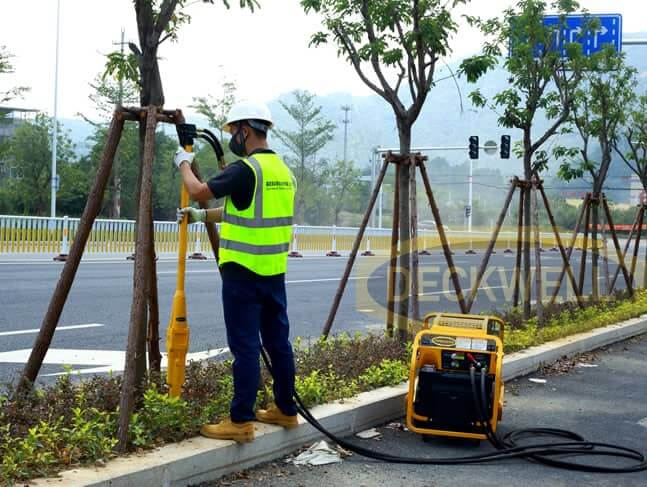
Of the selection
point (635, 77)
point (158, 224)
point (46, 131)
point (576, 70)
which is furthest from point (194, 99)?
point (576, 70)

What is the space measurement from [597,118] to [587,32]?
3.02 meters

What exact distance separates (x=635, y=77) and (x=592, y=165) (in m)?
3.62

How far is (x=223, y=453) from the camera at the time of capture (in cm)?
483

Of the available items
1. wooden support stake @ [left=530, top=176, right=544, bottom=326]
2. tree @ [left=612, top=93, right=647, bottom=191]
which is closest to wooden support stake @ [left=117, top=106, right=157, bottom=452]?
wooden support stake @ [left=530, top=176, right=544, bottom=326]

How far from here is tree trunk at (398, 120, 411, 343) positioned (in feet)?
27.9

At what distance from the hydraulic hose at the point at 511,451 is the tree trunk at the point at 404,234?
249 cm

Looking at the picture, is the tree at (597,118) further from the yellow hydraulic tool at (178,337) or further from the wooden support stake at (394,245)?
the yellow hydraulic tool at (178,337)

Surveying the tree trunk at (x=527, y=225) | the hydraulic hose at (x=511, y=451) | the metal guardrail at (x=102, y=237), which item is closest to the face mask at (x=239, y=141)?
the hydraulic hose at (x=511, y=451)

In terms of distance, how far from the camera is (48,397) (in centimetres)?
530

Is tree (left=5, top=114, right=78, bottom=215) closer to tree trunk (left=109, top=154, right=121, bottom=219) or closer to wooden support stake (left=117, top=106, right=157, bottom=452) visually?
tree trunk (left=109, top=154, right=121, bottom=219)

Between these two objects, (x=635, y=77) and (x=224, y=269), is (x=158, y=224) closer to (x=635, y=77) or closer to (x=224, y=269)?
(x=635, y=77)

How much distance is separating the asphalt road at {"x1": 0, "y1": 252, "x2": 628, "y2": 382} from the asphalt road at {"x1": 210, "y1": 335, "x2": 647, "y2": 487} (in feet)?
8.97

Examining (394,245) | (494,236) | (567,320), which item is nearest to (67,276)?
(394,245)

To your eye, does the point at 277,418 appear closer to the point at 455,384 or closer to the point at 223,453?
the point at 223,453
